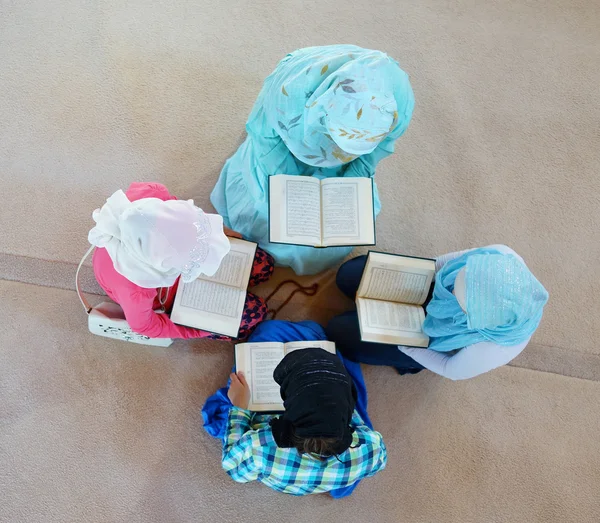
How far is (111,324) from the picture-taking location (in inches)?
55.1

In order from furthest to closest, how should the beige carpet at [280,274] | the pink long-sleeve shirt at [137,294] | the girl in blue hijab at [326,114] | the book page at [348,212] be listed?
the beige carpet at [280,274] → the book page at [348,212] → the pink long-sleeve shirt at [137,294] → the girl in blue hijab at [326,114]

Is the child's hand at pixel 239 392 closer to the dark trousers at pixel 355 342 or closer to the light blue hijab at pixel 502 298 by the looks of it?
the dark trousers at pixel 355 342

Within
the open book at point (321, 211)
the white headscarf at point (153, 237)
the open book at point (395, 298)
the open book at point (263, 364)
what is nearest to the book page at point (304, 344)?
the open book at point (263, 364)

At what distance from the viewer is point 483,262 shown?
964 millimetres

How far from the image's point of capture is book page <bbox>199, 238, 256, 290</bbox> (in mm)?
1351

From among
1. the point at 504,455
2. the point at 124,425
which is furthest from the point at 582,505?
the point at 124,425

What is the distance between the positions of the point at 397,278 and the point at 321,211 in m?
0.30

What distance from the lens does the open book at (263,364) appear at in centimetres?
136

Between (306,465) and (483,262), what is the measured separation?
703mm

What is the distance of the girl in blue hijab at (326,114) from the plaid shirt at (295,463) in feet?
2.20

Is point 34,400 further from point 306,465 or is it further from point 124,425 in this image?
point 306,465

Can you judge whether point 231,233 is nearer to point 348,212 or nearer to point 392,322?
point 348,212

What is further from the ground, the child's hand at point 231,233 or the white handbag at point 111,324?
the child's hand at point 231,233

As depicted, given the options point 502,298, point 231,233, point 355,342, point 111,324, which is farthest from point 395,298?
point 111,324
